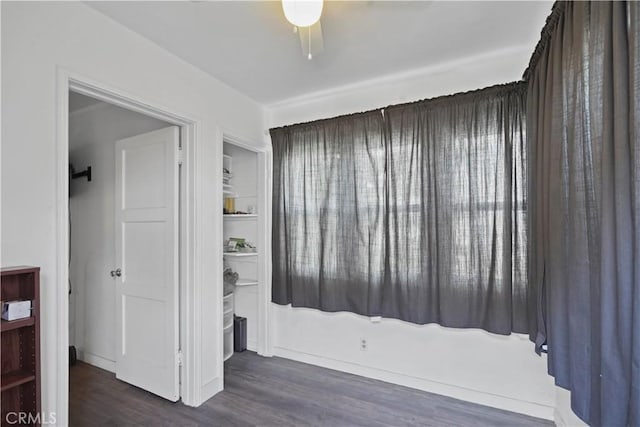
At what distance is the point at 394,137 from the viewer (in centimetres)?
254

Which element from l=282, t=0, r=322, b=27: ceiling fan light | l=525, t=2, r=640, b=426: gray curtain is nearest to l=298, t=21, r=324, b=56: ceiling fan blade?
l=282, t=0, r=322, b=27: ceiling fan light

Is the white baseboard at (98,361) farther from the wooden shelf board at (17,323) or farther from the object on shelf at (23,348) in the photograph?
the wooden shelf board at (17,323)

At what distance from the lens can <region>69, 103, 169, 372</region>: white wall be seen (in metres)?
2.89

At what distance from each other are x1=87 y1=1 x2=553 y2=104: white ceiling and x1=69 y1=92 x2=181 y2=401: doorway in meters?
0.73

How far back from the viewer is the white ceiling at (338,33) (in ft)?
5.72

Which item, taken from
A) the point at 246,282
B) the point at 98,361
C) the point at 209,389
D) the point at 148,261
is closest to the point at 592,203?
the point at 209,389

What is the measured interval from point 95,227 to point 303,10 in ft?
9.86

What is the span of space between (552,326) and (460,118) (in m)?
1.54

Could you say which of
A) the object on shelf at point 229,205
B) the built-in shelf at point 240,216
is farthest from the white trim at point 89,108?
the built-in shelf at point 240,216

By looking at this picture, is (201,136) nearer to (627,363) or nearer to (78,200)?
(78,200)

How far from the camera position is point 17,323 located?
1314mm

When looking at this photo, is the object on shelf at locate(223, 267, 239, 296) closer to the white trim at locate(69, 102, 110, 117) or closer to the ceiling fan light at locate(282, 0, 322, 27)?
the white trim at locate(69, 102, 110, 117)

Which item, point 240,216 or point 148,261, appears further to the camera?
point 240,216

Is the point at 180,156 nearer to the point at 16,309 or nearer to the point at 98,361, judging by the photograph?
the point at 16,309
